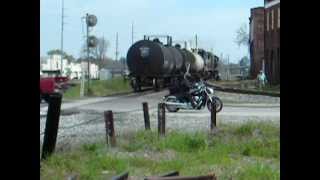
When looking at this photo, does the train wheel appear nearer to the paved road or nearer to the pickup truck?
the paved road

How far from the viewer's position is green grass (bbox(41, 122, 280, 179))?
796 cm

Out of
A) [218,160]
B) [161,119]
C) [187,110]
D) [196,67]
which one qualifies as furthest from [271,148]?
[196,67]

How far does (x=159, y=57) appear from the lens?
114 feet

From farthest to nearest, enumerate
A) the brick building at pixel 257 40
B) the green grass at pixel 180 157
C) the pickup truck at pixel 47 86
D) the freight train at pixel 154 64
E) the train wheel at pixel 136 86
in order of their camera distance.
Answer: the brick building at pixel 257 40 → the train wheel at pixel 136 86 → the freight train at pixel 154 64 → the pickup truck at pixel 47 86 → the green grass at pixel 180 157

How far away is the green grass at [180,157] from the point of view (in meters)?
7.96

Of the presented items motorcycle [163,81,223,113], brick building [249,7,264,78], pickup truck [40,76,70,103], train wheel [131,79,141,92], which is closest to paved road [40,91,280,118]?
motorcycle [163,81,223,113]

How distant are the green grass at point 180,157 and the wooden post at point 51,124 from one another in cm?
14

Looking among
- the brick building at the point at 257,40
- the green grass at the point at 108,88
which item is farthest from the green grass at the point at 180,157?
the brick building at the point at 257,40

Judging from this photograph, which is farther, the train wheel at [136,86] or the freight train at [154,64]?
the train wheel at [136,86]

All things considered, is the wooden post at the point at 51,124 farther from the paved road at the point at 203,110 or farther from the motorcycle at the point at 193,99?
the motorcycle at the point at 193,99

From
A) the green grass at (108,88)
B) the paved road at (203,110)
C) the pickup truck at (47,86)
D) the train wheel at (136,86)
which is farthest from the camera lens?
the green grass at (108,88)

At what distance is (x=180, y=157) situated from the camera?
953 centimetres

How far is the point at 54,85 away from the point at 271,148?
899 inches
